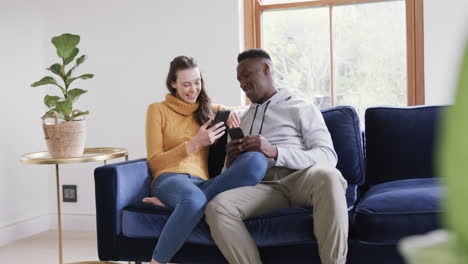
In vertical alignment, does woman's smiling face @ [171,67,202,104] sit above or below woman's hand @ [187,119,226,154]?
above

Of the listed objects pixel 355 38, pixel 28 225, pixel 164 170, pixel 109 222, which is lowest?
pixel 28 225

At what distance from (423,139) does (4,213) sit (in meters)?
2.64

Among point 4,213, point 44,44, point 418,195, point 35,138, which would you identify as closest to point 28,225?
point 4,213

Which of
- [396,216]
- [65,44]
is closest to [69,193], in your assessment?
[65,44]

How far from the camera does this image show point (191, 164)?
261 centimetres

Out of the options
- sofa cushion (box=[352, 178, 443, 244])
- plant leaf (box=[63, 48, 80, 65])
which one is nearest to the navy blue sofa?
sofa cushion (box=[352, 178, 443, 244])

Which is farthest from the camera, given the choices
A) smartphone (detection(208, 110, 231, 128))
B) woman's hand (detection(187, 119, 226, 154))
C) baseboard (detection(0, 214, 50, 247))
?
baseboard (detection(0, 214, 50, 247))

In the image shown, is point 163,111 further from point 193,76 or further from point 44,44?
point 44,44

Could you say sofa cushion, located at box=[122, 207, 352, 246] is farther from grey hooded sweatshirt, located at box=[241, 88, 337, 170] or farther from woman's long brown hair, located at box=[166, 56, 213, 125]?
woman's long brown hair, located at box=[166, 56, 213, 125]

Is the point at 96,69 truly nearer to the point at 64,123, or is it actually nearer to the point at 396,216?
the point at 64,123

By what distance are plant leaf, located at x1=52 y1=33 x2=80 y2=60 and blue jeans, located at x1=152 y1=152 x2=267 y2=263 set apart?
1050 mm

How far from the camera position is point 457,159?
0.06 m

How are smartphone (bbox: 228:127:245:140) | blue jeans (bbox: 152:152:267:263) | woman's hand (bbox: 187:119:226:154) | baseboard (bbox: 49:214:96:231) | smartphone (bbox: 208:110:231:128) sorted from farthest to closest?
baseboard (bbox: 49:214:96:231) → smartphone (bbox: 208:110:231:128) → woman's hand (bbox: 187:119:226:154) → smartphone (bbox: 228:127:245:140) → blue jeans (bbox: 152:152:267:263)

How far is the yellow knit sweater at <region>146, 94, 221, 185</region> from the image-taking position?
2.59m
